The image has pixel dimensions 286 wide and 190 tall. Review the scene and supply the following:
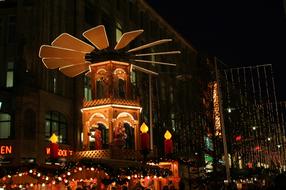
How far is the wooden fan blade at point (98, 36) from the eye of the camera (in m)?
16.9

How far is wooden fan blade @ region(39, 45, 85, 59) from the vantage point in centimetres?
1742

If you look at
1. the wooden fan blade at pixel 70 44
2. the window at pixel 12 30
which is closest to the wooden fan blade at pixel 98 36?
the wooden fan blade at pixel 70 44

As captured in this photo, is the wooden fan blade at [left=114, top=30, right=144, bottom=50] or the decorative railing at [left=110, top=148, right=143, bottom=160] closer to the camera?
the decorative railing at [left=110, top=148, right=143, bottom=160]

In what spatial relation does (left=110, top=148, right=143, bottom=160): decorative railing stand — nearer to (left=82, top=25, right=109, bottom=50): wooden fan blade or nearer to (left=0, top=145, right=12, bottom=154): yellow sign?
(left=82, top=25, right=109, bottom=50): wooden fan blade

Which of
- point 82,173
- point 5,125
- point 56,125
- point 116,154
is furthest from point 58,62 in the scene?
point 56,125

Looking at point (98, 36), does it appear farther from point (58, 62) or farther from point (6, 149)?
point (6, 149)

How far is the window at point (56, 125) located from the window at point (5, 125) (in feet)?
10.4

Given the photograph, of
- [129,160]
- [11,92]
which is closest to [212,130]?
[129,160]

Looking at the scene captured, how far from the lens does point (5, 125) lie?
32.3 meters

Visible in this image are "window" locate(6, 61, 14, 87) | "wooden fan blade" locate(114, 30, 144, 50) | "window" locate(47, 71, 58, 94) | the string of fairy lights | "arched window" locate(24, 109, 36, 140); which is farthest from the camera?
"window" locate(47, 71, 58, 94)

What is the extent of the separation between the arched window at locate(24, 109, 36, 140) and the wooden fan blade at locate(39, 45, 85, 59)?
A: 616 inches

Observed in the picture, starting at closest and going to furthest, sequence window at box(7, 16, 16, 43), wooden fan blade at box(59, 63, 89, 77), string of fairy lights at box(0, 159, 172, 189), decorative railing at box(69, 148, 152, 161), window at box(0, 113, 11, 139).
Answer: string of fairy lights at box(0, 159, 172, 189) < decorative railing at box(69, 148, 152, 161) < wooden fan blade at box(59, 63, 89, 77) < window at box(0, 113, 11, 139) < window at box(7, 16, 16, 43)

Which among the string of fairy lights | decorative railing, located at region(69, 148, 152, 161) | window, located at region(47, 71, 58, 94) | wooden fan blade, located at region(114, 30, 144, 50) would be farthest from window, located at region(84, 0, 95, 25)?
the string of fairy lights

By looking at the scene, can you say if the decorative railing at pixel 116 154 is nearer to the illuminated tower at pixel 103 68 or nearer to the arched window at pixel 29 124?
the illuminated tower at pixel 103 68
